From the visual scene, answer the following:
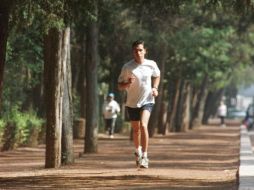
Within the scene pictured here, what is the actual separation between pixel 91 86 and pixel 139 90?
7.05m

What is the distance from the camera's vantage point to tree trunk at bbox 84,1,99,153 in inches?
811

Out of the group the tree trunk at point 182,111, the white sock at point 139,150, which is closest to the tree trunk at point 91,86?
the white sock at point 139,150

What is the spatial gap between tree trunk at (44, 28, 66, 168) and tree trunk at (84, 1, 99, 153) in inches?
216

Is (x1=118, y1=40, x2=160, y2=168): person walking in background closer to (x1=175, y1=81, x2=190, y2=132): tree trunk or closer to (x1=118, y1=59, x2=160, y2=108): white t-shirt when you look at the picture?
(x1=118, y1=59, x2=160, y2=108): white t-shirt

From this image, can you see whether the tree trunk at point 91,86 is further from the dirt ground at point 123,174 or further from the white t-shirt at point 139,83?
the white t-shirt at point 139,83

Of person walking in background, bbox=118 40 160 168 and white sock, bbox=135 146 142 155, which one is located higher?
person walking in background, bbox=118 40 160 168

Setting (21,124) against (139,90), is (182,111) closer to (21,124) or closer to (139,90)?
(21,124)

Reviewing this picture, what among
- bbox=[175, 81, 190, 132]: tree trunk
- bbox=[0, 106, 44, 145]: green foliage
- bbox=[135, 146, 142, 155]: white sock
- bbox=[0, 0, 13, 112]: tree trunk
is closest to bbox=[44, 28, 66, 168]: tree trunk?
bbox=[135, 146, 142, 155]: white sock

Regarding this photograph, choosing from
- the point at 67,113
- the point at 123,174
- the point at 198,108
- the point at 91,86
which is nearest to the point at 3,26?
the point at 123,174

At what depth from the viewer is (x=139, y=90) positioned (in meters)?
13.9

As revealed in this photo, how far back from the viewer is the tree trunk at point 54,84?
14680mm

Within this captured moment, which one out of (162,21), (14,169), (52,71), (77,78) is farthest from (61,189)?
(77,78)

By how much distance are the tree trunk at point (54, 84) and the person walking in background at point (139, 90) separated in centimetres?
130

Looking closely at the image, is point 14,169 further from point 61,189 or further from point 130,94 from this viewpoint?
point 61,189
